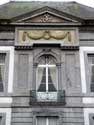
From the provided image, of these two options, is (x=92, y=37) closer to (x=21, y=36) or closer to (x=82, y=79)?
(x=82, y=79)

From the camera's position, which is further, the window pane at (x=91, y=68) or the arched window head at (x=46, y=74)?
the window pane at (x=91, y=68)

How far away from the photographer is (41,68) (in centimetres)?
1516

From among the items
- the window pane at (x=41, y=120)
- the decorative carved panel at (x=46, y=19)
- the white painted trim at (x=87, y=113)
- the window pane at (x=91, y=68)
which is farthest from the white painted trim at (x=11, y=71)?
the window pane at (x=91, y=68)

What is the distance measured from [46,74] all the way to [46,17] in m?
3.20

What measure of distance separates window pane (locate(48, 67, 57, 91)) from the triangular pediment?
2.70 m

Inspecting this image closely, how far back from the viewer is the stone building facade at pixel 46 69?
13906 mm

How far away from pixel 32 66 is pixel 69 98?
2.42 m

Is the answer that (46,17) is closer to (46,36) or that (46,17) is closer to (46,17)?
(46,17)

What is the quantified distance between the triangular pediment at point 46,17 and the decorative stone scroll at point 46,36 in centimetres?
54

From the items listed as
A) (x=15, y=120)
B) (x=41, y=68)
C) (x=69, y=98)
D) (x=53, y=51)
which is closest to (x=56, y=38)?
(x=53, y=51)

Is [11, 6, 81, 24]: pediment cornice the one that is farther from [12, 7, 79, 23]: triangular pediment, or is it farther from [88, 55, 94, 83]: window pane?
[88, 55, 94, 83]: window pane

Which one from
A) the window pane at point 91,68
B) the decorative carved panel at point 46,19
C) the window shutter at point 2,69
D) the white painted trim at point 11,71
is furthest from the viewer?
the decorative carved panel at point 46,19

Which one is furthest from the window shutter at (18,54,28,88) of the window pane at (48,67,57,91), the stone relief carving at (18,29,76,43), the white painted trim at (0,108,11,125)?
the white painted trim at (0,108,11,125)

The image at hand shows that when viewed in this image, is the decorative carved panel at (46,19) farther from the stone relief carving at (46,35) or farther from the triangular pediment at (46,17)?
the stone relief carving at (46,35)
